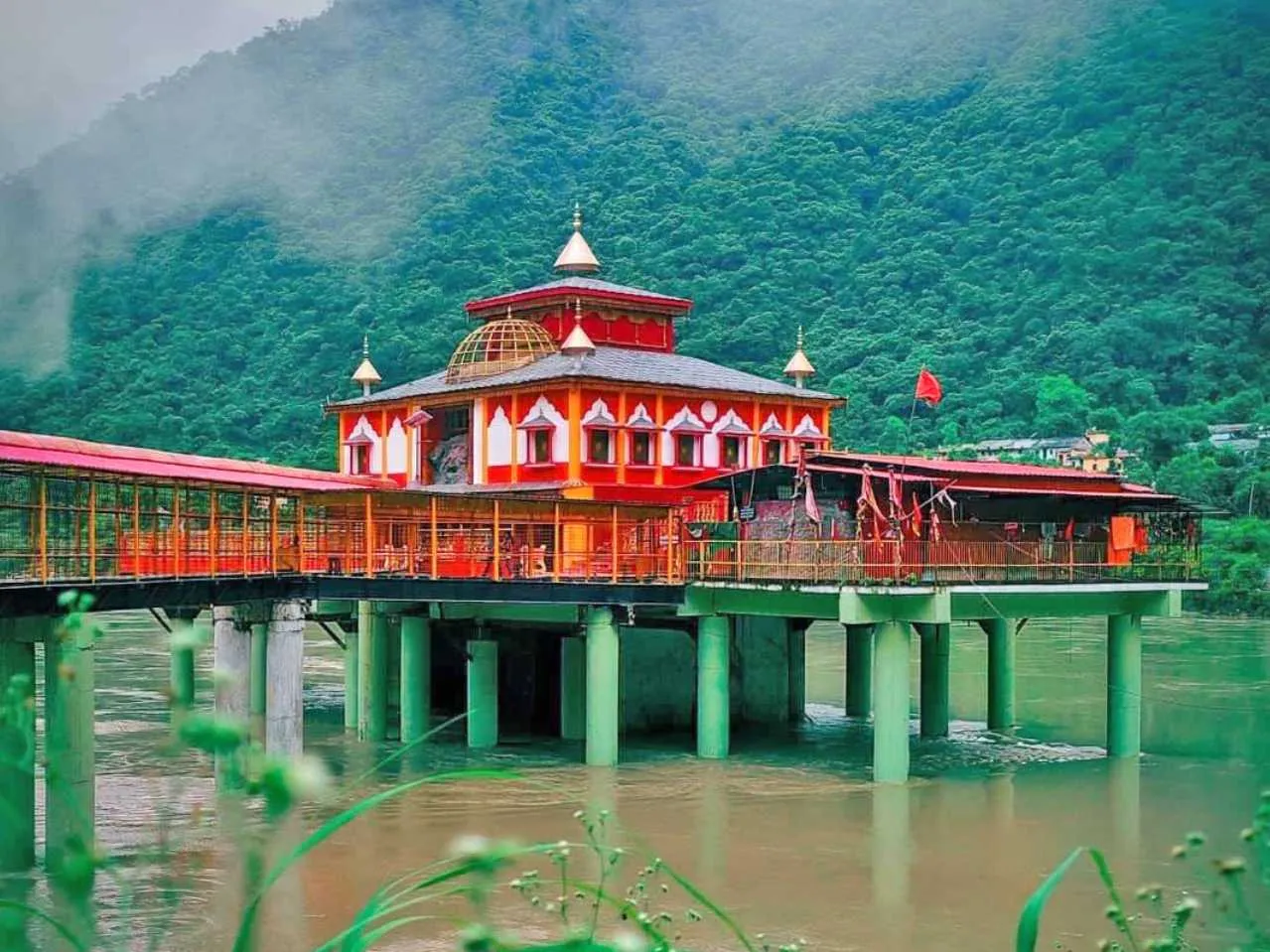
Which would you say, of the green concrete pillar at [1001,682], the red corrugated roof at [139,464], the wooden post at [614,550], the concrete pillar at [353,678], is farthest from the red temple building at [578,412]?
the red corrugated roof at [139,464]

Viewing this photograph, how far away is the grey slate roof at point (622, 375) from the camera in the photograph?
38625mm

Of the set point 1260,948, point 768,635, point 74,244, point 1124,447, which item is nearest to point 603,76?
point 74,244

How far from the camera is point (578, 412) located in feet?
124

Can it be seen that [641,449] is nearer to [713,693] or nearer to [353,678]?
[353,678]

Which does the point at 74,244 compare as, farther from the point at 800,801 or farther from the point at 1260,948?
the point at 1260,948

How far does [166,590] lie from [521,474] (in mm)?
15969

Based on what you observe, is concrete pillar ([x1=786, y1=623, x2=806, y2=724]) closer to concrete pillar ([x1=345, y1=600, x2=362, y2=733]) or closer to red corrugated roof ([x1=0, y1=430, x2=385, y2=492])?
concrete pillar ([x1=345, y1=600, x2=362, y2=733])

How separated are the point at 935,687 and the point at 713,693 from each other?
6.36 m

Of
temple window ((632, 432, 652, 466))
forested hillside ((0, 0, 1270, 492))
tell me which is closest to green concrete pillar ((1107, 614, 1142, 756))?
temple window ((632, 432, 652, 466))

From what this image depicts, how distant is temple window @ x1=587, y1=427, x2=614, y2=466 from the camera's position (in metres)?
38.2

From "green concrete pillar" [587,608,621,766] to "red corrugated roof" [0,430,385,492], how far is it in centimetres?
519

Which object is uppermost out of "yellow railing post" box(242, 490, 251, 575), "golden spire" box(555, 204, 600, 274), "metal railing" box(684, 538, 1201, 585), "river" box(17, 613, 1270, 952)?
"golden spire" box(555, 204, 600, 274)

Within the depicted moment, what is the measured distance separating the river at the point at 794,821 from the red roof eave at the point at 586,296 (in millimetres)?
11566

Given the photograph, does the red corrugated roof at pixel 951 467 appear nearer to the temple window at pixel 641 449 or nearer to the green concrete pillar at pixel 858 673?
the green concrete pillar at pixel 858 673
